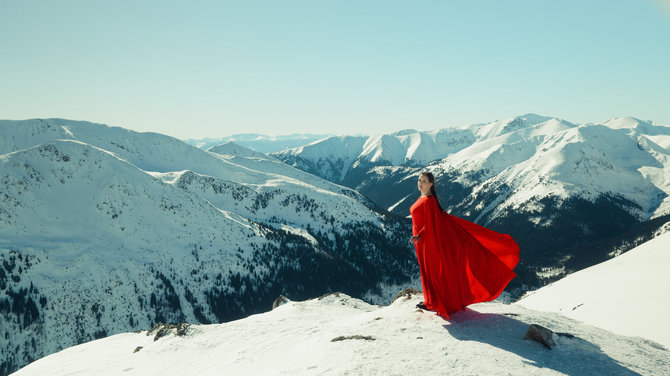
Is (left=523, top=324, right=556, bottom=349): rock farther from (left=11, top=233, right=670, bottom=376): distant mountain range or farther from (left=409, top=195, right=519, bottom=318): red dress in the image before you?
(left=409, top=195, right=519, bottom=318): red dress

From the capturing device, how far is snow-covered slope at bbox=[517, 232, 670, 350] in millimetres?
18359

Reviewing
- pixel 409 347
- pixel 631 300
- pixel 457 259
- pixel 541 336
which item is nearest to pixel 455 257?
pixel 457 259

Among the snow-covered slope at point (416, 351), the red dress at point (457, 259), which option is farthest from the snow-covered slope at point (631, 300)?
the red dress at point (457, 259)

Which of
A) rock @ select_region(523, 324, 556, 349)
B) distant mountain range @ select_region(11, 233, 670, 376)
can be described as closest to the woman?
distant mountain range @ select_region(11, 233, 670, 376)

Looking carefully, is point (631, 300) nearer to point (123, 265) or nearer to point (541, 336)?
point (541, 336)

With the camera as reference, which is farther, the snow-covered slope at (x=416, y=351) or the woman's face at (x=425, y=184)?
the woman's face at (x=425, y=184)

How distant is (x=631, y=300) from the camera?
23.6 m

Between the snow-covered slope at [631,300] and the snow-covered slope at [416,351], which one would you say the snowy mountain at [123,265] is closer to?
the snow-covered slope at [631,300]

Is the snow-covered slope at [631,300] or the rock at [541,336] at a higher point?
the rock at [541,336]

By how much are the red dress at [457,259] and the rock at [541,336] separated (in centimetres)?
144

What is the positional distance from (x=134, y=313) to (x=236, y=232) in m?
67.4

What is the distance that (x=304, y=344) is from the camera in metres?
12.4

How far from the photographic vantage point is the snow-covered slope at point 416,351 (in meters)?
8.71

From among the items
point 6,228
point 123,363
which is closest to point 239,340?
point 123,363
